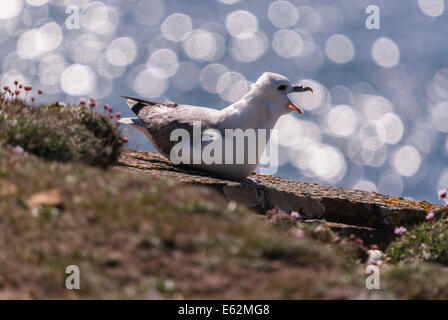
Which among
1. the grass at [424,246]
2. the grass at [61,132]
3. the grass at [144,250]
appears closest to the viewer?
the grass at [144,250]

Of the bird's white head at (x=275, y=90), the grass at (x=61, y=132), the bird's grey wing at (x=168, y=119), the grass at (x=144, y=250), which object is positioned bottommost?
the grass at (x=144, y=250)

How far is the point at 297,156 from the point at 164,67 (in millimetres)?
13562

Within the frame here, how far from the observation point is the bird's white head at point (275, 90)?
38.3 feet

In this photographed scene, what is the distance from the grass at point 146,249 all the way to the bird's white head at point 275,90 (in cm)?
448

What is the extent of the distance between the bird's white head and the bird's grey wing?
3.26 feet

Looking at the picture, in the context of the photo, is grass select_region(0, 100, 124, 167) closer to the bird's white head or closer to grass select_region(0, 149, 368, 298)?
grass select_region(0, 149, 368, 298)

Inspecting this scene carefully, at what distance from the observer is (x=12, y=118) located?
31.4 feet

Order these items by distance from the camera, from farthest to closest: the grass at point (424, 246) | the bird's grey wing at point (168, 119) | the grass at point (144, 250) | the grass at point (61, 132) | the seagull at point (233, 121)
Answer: the bird's grey wing at point (168, 119) → the seagull at point (233, 121) → the grass at point (424, 246) → the grass at point (61, 132) → the grass at point (144, 250)

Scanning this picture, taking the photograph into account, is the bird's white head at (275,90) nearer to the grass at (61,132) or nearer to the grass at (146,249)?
the grass at (61,132)

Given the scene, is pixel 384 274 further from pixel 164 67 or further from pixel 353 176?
pixel 164 67

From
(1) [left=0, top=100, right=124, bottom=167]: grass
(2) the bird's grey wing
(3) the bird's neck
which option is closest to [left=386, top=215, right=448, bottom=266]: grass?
(3) the bird's neck

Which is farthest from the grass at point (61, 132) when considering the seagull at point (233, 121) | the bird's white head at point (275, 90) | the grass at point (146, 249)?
the bird's white head at point (275, 90)

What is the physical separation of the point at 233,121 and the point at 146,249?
5673 mm
